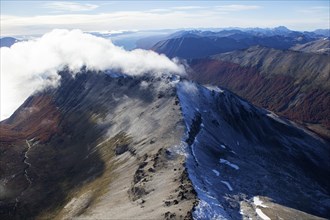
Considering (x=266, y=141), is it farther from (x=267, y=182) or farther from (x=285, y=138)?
(x=267, y=182)

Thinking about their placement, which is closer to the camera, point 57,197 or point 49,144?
point 57,197

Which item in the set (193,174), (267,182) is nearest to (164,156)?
(193,174)

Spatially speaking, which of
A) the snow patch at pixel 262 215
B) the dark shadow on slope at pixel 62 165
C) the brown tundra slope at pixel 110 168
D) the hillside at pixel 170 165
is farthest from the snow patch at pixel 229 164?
the dark shadow on slope at pixel 62 165

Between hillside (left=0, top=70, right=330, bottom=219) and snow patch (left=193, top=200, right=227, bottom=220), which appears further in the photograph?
hillside (left=0, top=70, right=330, bottom=219)

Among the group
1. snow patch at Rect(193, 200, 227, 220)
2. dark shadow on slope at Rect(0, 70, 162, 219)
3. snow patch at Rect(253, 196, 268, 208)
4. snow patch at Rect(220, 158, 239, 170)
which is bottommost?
dark shadow on slope at Rect(0, 70, 162, 219)

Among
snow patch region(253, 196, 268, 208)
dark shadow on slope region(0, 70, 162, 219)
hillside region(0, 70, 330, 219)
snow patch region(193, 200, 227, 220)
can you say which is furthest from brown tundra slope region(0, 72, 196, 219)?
snow patch region(253, 196, 268, 208)

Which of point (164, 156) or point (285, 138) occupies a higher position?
point (164, 156)

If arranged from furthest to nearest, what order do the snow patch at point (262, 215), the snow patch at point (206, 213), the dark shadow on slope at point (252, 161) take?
the dark shadow on slope at point (252, 161) → the snow patch at point (262, 215) → the snow patch at point (206, 213)

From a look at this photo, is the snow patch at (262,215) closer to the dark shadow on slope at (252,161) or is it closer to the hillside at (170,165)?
the hillside at (170,165)

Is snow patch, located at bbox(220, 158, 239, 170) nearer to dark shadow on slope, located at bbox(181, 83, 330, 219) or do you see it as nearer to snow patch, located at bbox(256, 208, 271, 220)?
dark shadow on slope, located at bbox(181, 83, 330, 219)

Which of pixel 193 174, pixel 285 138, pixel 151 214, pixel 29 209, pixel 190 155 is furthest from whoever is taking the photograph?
pixel 285 138

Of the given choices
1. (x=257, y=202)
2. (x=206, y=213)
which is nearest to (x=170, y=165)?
(x=257, y=202)
